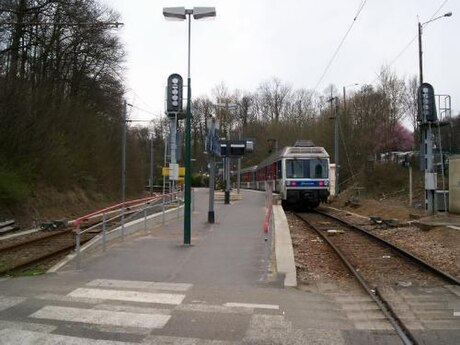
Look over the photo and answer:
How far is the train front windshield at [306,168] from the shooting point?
30.3 meters

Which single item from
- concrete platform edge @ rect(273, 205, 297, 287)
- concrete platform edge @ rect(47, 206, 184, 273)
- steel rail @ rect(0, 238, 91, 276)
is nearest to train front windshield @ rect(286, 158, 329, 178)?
concrete platform edge @ rect(47, 206, 184, 273)

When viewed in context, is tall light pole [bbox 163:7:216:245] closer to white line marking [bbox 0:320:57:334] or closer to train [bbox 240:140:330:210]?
white line marking [bbox 0:320:57:334]

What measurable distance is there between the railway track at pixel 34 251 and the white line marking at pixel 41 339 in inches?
196

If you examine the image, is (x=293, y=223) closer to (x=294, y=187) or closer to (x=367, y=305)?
(x=294, y=187)

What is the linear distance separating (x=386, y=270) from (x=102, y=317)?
7.02 meters

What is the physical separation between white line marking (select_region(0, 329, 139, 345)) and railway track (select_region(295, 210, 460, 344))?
3430mm

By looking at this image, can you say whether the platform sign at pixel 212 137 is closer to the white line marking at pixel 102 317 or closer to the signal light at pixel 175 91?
A: the signal light at pixel 175 91

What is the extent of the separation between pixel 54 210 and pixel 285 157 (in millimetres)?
12200

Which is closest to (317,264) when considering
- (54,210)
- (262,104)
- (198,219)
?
(198,219)

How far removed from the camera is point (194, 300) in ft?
27.3

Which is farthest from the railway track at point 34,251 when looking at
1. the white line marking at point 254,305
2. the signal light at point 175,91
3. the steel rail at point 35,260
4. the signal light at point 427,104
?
the signal light at point 427,104

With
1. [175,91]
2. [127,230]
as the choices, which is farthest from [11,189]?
[175,91]

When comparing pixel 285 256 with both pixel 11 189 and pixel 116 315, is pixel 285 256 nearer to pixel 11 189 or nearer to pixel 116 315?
pixel 116 315

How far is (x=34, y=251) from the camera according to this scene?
15.5m
